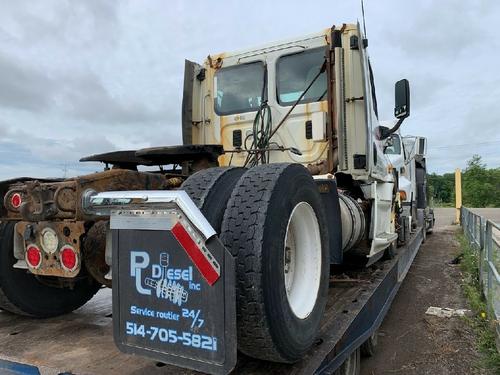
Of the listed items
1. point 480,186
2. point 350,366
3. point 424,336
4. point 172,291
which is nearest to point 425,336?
point 424,336

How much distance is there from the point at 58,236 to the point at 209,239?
3.70 ft

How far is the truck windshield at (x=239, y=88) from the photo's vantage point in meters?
4.97

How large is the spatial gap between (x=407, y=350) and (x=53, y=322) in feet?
11.2

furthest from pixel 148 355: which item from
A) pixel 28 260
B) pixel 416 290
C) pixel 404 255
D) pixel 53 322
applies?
pixel 416 290

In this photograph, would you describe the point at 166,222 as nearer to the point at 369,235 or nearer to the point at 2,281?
the point at 2,281

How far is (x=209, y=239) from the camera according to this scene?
174 centimetres

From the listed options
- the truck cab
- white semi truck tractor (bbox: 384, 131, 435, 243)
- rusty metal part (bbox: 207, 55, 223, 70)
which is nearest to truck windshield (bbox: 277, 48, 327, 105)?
the truck cab

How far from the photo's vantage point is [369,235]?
4566mm

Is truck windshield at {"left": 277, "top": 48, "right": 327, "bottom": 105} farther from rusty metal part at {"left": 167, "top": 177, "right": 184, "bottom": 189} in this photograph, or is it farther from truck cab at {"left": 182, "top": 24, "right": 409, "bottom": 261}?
rusty metal part at {"left": 167, "top": 177, "right": 184, "bottom": 189}

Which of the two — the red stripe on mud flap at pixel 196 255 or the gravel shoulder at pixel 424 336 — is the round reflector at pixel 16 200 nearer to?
the red stripe on mud flap at pixel 196 255

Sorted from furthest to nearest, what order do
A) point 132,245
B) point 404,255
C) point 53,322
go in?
point 404,255 < point 53,322 < point 132,245

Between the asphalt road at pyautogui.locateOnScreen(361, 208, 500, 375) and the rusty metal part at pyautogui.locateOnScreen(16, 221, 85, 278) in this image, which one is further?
the asphalt road at pyautogui.locateOnScreen(361, 208, 500, 375)

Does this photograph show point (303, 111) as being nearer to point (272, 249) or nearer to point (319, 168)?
point (319, 168)

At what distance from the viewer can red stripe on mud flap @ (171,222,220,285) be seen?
69.0 inches
